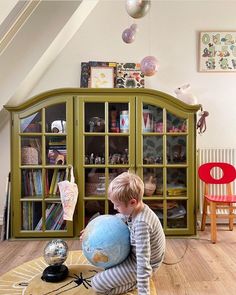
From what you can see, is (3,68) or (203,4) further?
(203,4)

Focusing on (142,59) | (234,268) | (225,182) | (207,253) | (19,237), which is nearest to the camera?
(234,268)

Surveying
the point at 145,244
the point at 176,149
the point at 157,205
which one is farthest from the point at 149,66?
the point at 145,244

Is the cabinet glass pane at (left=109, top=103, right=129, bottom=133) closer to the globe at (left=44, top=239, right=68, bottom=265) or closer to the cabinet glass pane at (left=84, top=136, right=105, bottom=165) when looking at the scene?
the cabinet glass pane at (left=84, top=136, right=105, bottom=165)

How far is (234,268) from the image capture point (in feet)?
7.13

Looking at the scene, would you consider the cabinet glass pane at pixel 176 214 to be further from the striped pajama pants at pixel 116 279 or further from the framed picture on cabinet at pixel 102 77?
the framed picture on cabinet at pixel 102 77

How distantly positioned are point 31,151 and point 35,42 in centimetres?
109

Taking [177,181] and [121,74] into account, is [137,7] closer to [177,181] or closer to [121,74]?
[121,74]

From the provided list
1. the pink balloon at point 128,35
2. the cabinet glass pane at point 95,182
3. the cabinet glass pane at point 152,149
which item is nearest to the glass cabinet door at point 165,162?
the cabinet glass pane at point 152,149

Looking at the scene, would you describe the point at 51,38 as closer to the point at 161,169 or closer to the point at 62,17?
the point at 62,17

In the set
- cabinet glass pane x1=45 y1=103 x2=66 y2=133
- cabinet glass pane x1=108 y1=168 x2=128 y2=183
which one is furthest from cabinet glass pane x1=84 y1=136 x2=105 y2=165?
cabinet glass pane x1=45 y1=103 x2=66 y2=133

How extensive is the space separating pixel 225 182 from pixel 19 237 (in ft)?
7.01

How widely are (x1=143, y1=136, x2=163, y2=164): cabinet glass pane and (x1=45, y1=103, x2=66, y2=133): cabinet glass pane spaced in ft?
2.66

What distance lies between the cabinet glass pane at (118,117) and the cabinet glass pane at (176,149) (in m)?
0.45

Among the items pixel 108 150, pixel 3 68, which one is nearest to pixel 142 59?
pixel 108 150
